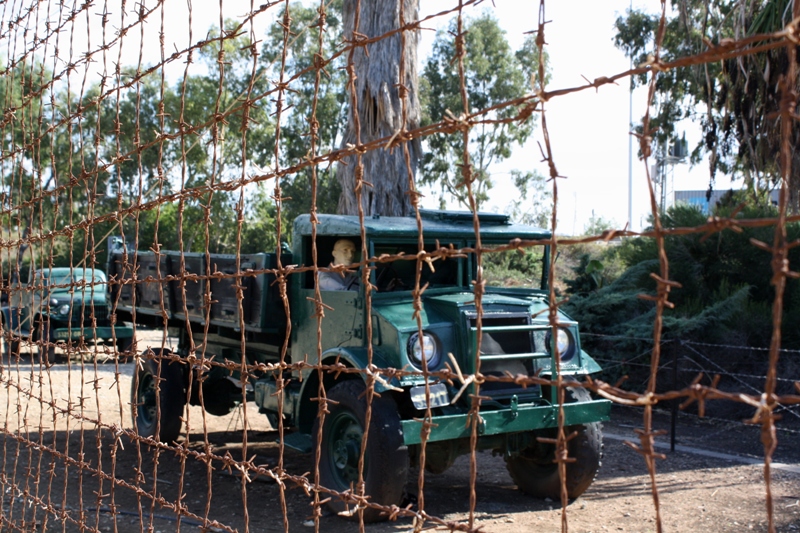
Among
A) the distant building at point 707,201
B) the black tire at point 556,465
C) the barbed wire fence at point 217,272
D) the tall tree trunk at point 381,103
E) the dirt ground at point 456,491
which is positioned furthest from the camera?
the distant building at point 707,201

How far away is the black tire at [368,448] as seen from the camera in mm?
5148

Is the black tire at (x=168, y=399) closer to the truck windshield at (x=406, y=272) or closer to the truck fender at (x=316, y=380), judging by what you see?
the truck fender at (x=316, y=380)

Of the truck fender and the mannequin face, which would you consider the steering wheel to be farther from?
the truck fender

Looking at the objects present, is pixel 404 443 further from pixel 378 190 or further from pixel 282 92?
pixel 378 190

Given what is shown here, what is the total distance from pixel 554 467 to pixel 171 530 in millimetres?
2743

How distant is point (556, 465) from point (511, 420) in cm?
85

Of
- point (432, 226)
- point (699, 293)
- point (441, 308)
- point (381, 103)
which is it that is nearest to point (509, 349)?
point (441, 308)

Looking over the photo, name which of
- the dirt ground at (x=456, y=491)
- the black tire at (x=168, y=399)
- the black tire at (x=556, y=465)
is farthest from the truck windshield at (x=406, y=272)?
the black tire at (x=168, y=399)

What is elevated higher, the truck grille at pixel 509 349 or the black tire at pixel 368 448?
the truck grille at pixel 509 349

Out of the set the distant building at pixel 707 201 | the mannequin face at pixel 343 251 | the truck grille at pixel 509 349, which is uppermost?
the distant building at pixel 707 201

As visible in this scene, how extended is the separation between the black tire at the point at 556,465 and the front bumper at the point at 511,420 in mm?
145

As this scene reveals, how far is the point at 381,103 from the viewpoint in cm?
1090

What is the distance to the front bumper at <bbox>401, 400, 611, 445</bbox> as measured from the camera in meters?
5.02

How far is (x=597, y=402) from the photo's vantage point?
562 cm
